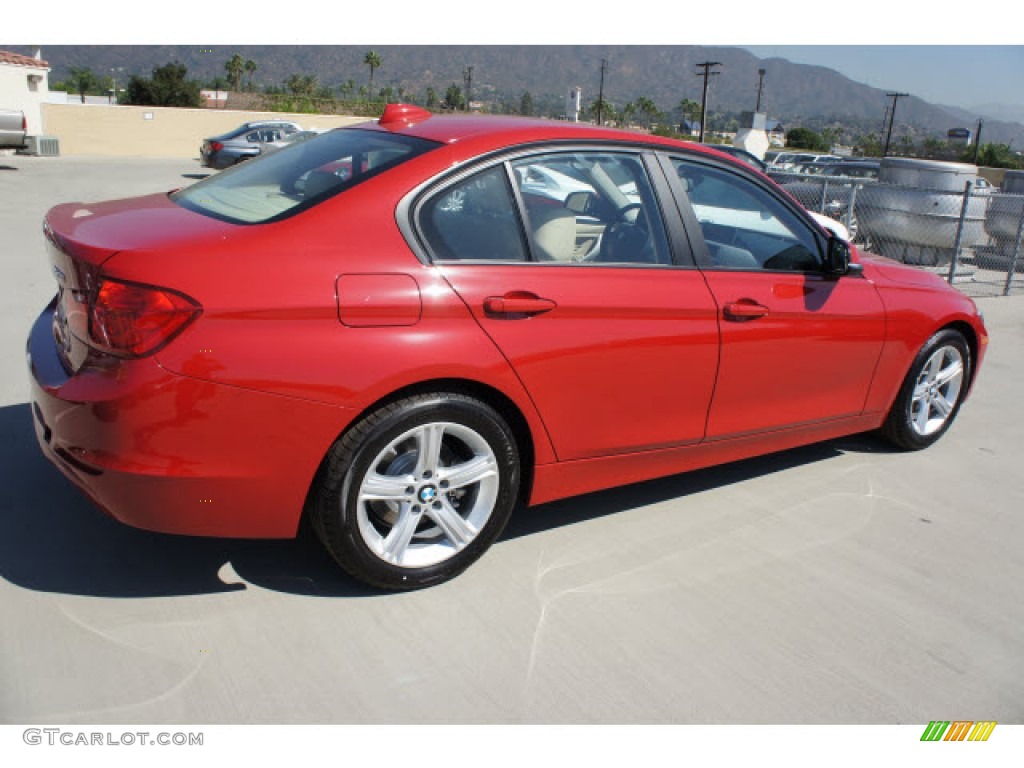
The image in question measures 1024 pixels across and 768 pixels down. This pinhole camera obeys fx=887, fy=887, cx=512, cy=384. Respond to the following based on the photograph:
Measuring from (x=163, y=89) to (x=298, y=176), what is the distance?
174ft

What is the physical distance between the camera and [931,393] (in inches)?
196

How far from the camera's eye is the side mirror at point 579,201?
11.7 feet

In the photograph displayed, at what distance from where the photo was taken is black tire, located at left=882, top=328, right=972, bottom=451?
480 cm

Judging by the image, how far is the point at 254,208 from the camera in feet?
10.3

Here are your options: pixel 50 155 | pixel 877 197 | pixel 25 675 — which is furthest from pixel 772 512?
pixel 50 155

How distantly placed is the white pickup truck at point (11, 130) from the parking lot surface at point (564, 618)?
62.2ft

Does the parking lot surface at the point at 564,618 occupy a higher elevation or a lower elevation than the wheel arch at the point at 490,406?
lower

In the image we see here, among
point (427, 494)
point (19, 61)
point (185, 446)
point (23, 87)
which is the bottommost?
point (427, 494)

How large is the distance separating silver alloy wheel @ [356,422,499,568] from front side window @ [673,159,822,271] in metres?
1.39

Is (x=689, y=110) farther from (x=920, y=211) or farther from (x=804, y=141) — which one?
(x=920, y=211)

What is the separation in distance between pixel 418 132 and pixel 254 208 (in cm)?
71
